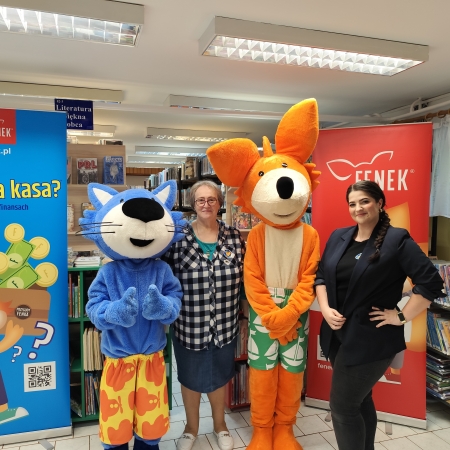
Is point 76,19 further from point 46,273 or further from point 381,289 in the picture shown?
point 381,289

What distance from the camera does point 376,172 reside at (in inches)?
102

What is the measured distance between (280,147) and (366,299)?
0.88 m

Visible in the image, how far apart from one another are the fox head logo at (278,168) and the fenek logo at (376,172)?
1.97 feet

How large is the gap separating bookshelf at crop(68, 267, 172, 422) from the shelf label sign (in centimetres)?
138

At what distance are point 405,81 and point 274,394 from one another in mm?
2437

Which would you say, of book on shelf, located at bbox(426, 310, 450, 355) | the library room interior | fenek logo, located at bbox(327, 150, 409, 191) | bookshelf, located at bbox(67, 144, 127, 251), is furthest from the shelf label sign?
book on shelf, located at bbox(426, 310, 450, 355)

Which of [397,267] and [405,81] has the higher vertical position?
[405,81]

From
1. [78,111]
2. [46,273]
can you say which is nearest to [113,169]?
[78,111]

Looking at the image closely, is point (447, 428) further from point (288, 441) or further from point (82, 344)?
point (82, 344)

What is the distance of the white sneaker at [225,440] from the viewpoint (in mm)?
2279

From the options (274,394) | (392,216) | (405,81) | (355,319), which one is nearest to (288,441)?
(274,394)

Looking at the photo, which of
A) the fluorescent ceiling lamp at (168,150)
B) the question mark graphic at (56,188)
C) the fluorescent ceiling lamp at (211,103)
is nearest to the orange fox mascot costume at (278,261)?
the question mark graphic at (56,188)

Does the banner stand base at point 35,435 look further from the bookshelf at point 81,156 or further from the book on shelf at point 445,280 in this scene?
the book on shelf at point 445,280

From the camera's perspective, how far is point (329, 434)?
2.47m
